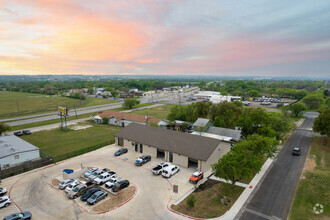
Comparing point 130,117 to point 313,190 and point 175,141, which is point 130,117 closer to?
point 175,141

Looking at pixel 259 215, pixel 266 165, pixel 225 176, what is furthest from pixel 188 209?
pixel 266 165

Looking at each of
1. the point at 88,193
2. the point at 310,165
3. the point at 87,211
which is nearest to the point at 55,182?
the point at 88,193

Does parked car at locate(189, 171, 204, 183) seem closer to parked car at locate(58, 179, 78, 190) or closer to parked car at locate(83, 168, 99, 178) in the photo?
parked car at locate(83, 168, 99, 178)

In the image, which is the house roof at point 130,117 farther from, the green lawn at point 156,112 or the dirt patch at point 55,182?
the dirt patch at point 55,182

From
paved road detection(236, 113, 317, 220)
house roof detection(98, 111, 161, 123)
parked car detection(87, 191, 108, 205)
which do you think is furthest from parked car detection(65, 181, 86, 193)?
house roof detection(98, 111, 161, 123)

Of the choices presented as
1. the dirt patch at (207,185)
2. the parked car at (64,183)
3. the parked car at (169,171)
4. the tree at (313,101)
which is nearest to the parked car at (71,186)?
the parked car at (64,183)

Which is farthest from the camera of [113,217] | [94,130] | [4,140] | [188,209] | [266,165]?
[94,130]

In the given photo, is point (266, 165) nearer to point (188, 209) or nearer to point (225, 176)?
point (225, 176)
